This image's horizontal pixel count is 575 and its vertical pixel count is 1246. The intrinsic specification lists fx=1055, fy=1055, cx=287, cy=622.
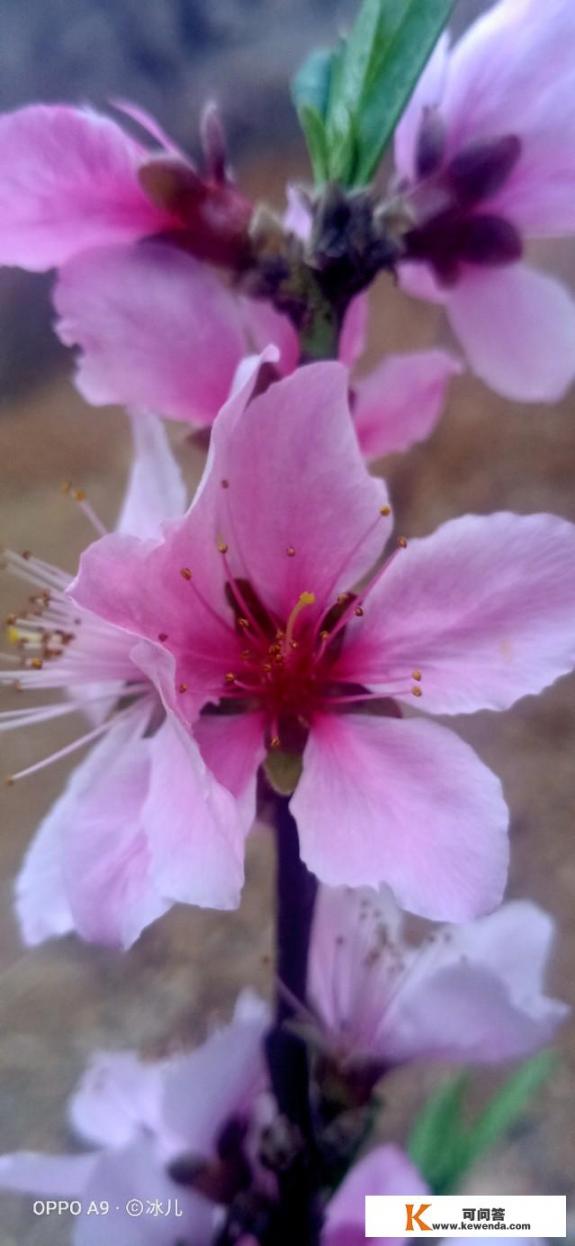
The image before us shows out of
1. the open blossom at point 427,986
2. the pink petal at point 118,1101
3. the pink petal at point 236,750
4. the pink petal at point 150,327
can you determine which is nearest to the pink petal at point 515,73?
the pink petal at point 150,327

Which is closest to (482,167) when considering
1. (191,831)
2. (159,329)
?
(159,329)

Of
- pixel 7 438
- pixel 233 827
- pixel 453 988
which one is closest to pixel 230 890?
pixel 233 827

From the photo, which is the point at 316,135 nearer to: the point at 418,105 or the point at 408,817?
the point at 418,105

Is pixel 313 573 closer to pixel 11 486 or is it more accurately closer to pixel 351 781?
pixel 351 781

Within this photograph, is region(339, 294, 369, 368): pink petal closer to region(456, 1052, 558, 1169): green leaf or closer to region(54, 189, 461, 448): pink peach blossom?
region(54, 189, 461, 448): pink peach blossom

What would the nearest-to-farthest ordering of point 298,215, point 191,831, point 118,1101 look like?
1. point 191,831
2. point 298,215
3. point 118,1101

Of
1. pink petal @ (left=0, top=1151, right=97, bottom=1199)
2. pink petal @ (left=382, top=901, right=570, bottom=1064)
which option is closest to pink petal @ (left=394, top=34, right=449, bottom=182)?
pink petal @ (left=382, top=901, right=570, bottom=1064)
